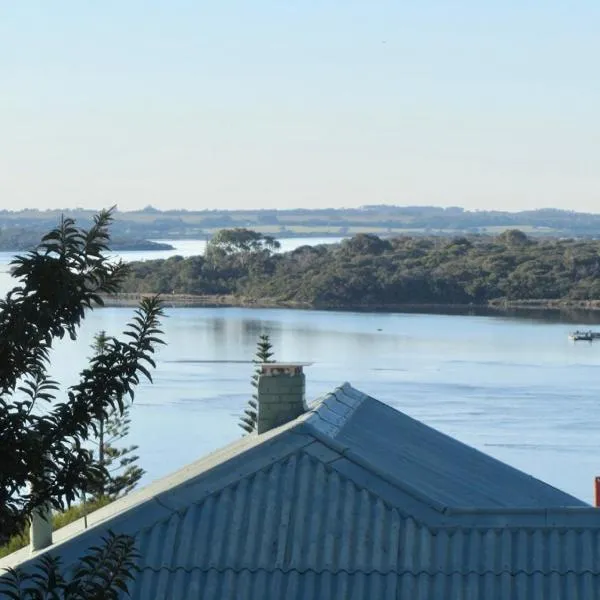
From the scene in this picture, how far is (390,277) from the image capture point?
3408 inches

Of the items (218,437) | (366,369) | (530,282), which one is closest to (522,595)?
(218,437)

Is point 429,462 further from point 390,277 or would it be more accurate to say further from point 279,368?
point 390,277

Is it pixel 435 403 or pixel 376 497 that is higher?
pixel 376 497

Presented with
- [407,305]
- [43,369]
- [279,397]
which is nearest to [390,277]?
[407,305]

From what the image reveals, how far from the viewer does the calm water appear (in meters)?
34.4

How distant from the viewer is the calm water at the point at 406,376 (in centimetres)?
3444

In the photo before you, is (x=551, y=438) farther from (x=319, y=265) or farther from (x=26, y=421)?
(x=319, y=265)

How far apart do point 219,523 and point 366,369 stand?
4476cm

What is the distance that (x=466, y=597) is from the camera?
290 inches

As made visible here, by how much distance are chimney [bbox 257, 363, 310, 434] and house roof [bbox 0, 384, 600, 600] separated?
6.08ft

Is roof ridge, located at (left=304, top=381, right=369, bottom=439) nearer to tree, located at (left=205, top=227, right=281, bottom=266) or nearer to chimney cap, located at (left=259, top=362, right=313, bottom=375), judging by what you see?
chimney cap, located at (left=259, top=362, right=313, bottom=375)

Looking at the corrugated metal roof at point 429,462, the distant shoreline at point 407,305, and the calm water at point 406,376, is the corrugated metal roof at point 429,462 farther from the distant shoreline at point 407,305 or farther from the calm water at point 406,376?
the distant shoreline at point 407,305

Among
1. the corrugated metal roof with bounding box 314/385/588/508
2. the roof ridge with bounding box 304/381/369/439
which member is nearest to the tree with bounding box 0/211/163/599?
the corrugated metal roof with bounding box 314/385/588/508

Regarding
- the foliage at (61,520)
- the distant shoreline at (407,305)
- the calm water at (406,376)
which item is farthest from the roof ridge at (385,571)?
the distant shoreline at (407,305)
